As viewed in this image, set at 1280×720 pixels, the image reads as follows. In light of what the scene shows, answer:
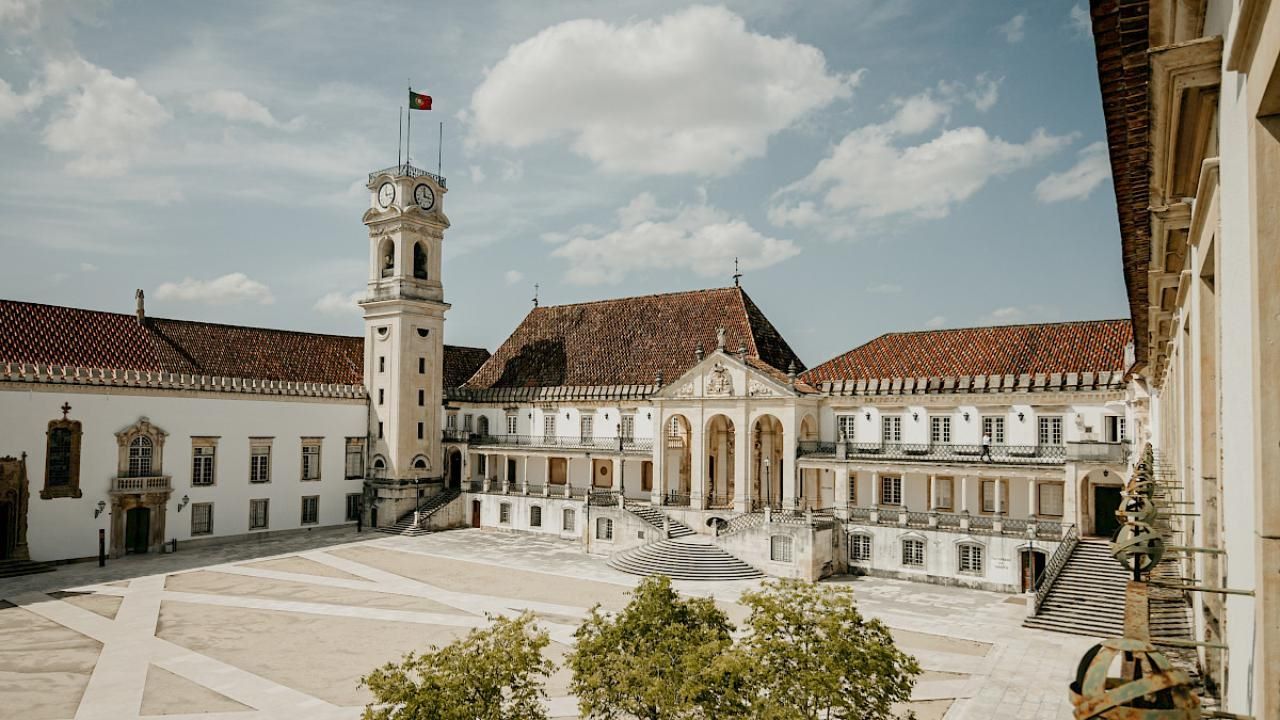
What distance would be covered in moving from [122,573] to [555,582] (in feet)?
66.8

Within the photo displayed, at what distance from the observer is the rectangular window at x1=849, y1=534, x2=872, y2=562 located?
38625mm

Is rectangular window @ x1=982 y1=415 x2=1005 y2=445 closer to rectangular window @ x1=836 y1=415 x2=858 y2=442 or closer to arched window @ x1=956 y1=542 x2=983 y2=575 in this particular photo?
arched window @ x1=956 y1=542 x2=983 y2=575

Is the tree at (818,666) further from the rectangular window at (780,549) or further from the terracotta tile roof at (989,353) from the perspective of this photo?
the terracotta tile roof at (989,353)

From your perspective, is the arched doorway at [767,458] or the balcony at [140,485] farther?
the arched doorway at [767,458]

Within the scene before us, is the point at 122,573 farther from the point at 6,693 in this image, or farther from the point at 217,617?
the point at 6,693

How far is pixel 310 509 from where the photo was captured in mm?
51625

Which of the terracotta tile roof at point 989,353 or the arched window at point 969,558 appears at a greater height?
the terracotta tile roof at point 989,353

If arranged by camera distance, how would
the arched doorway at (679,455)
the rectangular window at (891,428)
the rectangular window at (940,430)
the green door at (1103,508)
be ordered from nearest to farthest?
the green door at (1103,508)
the rectangular window at (940,430)
the rectangular window at (891,428)
the arched doorway at (679,455)

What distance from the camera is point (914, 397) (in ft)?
135

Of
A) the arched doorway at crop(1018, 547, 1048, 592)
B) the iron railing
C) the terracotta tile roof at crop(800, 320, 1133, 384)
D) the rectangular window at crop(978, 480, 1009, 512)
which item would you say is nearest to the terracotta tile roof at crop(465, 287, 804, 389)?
the terracotta tile roof at crop(800, 320, 1133, 384)

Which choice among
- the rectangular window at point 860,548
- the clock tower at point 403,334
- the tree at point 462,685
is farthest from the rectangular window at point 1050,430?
the clock tower at point 403,334

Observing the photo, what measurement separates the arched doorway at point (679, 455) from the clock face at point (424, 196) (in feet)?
73.2

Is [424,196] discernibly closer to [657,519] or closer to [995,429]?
[657,519]

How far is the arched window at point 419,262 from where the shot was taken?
5538cm
